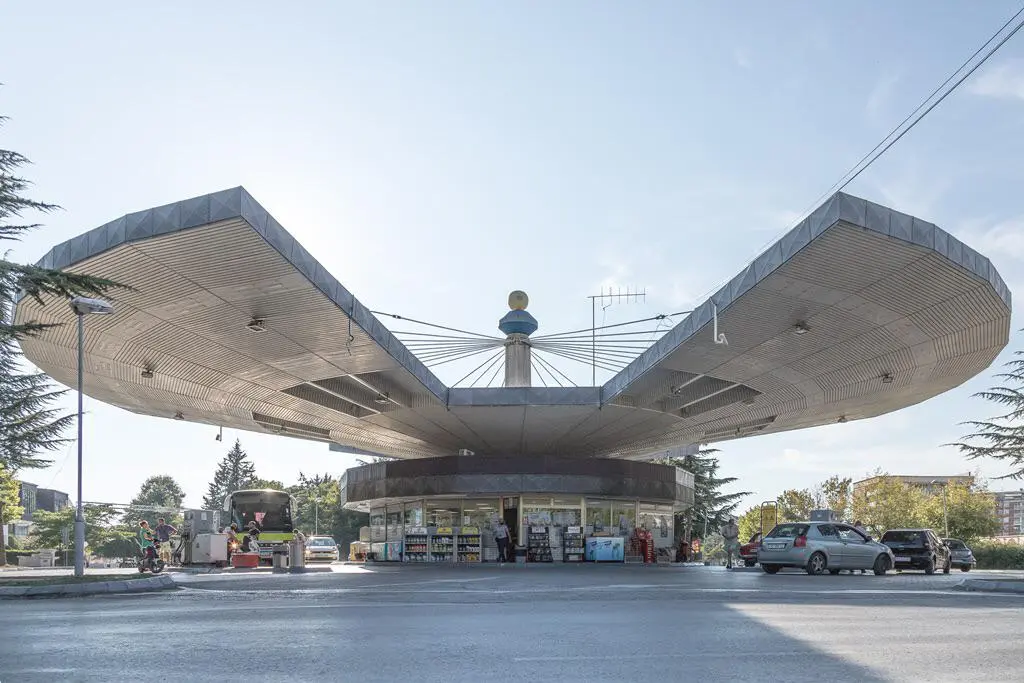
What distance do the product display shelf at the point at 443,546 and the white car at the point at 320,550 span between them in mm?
11262

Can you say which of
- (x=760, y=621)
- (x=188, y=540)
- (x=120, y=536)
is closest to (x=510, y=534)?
(x=188, y=540)

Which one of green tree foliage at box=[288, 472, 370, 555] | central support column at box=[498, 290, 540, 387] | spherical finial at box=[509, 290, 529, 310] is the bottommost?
green tree foliage at box=[288, 472, 370, 555]

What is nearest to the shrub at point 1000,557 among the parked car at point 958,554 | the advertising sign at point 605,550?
the parked car at point 958,554

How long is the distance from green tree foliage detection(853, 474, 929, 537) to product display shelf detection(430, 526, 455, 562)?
35.8 m

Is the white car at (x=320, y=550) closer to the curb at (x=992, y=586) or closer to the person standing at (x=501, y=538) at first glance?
the person standing at (x=501, y=538)

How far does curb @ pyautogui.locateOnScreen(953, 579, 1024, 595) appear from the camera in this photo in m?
18.6

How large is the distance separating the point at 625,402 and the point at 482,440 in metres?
10.7

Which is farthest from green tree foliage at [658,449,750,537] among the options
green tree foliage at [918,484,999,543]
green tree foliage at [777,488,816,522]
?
green tree foliage at [918,484,999,543]

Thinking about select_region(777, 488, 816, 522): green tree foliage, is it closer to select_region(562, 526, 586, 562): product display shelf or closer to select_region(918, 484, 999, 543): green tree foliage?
select_region(918, 484, 999, 543): green tree foliage

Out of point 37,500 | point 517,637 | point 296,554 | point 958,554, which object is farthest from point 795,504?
point 37,500

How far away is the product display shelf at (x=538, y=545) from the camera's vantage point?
38.2 m

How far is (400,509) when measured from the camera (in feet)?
142

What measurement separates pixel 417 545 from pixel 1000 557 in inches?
1088

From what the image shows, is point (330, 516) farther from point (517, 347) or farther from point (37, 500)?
point (517, 347)
